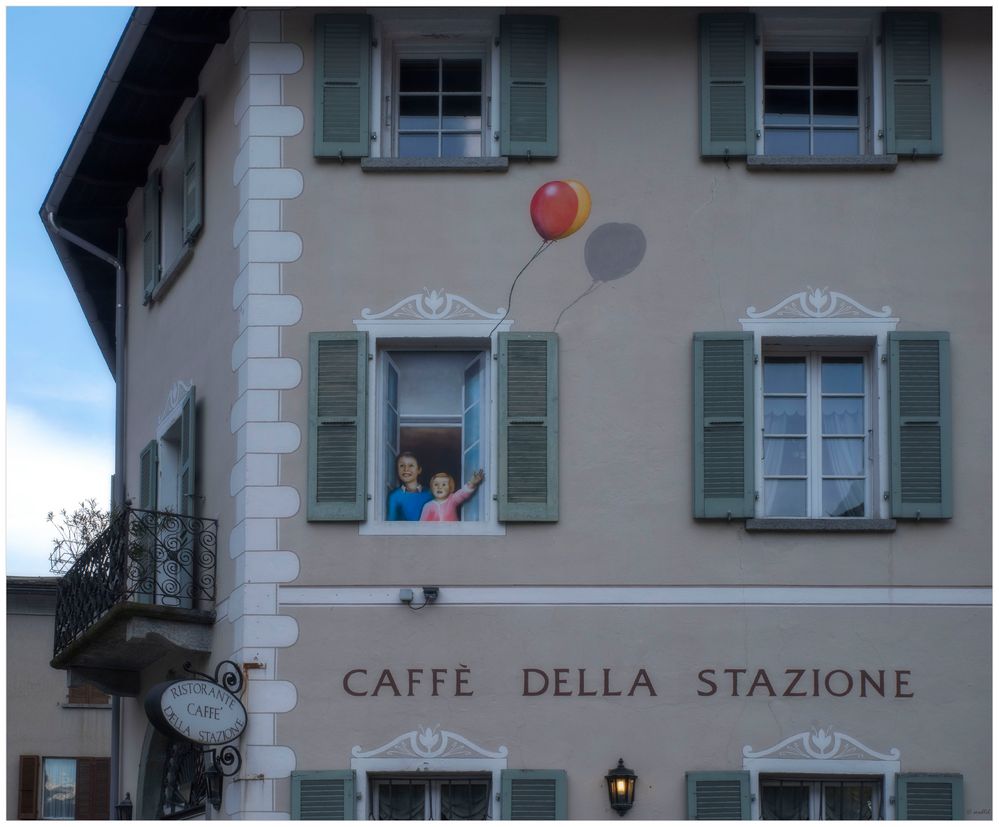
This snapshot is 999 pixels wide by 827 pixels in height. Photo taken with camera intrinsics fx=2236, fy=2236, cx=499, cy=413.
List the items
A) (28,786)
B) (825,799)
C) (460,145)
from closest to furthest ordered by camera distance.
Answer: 1. (825,799)
2. (460,145)
3. (28,786)

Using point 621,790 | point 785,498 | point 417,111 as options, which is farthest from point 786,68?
point 621,790

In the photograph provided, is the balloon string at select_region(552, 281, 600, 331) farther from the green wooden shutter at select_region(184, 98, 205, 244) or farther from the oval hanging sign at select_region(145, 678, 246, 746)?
the oval hanging sign at select_region(145, 678, 246, 746)

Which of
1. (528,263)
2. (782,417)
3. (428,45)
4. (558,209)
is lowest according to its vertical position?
(782,417)

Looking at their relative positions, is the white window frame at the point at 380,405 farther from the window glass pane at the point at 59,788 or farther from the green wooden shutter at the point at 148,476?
the window glass pane at the point at 59,788

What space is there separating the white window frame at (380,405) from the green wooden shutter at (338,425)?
0.08 meters

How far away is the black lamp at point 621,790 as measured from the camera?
16047mm

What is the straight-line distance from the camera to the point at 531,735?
16.2 metres

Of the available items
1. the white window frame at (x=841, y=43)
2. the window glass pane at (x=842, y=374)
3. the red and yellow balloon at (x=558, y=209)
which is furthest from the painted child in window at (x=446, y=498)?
the white window frame at (x=841, y=43)

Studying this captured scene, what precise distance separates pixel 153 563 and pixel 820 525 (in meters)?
5.14

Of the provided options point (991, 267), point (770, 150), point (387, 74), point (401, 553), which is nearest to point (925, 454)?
point (991, 267)

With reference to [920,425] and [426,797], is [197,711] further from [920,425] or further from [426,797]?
[920,425]

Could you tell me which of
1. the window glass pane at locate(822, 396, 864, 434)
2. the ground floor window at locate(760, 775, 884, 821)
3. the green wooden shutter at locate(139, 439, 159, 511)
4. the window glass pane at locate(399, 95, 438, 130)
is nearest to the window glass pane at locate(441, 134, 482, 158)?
the window glass pane at locate(399, 95, 438, 130)

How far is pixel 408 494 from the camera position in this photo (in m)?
16.9

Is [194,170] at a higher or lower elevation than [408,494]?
higher
